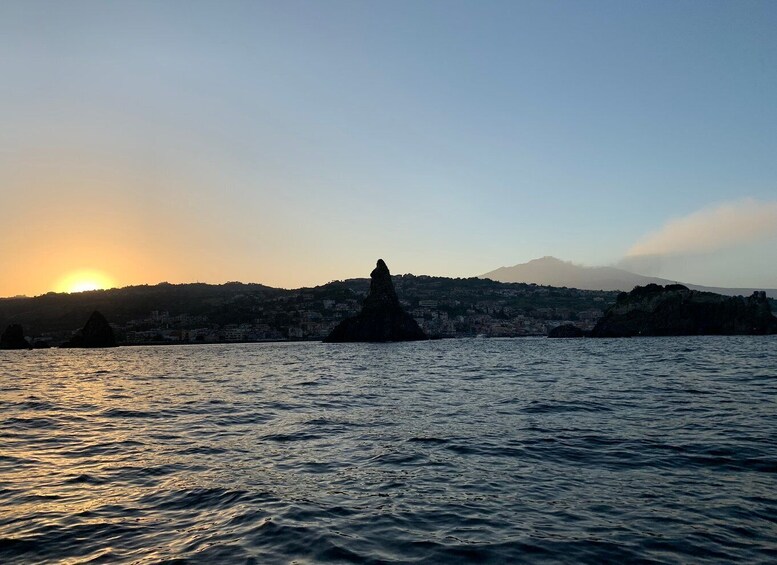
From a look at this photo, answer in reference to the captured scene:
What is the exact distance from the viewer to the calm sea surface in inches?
370

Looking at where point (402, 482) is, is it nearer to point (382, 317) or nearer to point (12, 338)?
point (382, 317)

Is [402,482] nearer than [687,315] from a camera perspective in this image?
Yes

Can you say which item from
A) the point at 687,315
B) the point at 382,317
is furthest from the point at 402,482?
the point at 687,315

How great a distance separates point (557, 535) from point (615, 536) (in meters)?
1.05

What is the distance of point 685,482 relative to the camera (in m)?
13.0

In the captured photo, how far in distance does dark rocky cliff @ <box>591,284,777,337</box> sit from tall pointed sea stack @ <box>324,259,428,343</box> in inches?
2974

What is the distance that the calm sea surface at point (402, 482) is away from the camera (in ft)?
30.9

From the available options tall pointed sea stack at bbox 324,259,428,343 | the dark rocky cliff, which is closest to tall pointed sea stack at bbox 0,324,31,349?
tall pointed sea stack at bbox 324,259,428,343

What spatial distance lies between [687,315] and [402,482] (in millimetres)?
193968

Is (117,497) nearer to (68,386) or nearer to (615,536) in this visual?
(615,536)

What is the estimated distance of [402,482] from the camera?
13633mm

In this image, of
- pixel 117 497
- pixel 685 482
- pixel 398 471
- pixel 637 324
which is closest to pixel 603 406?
pixel 685 482

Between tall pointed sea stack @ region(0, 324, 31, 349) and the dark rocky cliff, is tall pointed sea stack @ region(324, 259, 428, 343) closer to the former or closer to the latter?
the dark rocky cliff

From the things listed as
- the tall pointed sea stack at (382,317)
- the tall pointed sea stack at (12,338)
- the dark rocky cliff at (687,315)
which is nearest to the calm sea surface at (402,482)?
the tall pointed sea stack at (382,317)
